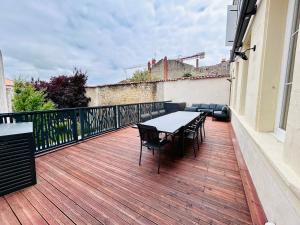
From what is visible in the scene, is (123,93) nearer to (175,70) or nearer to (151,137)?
→ (175,70)

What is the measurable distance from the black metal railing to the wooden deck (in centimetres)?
50

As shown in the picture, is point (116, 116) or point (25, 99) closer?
point (116, 116)

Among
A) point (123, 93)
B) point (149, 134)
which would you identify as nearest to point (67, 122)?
point (149, 134)

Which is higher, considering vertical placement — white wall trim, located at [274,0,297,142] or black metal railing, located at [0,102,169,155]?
white wall trim, located at [274,0,297,142]

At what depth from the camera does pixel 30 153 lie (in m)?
1.98

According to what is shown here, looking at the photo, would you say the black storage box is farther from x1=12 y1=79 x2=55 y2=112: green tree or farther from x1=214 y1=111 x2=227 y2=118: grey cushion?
x1=214 y1=111 x2=227 y2=118: grey cushion

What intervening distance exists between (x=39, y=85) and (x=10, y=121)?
9275 mm

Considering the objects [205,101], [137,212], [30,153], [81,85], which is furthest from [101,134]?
[81,85]

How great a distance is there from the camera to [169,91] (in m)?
9.34

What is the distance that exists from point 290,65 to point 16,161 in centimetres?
329

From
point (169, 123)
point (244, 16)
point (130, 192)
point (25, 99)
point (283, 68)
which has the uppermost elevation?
point (244, 16)

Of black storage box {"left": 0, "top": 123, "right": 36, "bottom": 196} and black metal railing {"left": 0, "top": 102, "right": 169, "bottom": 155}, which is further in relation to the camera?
black metal railing {"left": 0, "top": 102, "right": 169, "bottom": 155}

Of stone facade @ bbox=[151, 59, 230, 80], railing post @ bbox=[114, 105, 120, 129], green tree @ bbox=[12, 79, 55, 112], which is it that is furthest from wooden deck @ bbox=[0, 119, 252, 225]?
stone facade @ bbox=[151, 59, 230, 80]

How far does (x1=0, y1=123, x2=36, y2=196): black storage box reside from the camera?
5.87 feet
